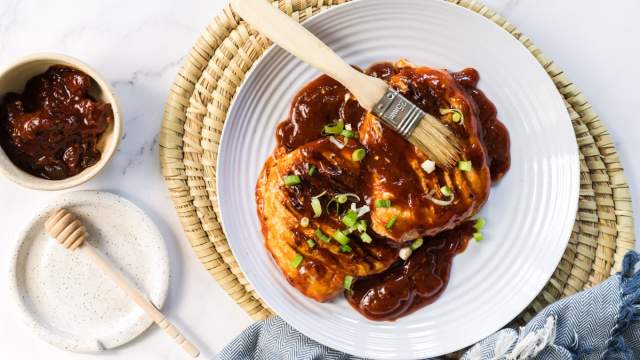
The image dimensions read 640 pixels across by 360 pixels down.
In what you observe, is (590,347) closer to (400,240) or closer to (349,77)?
(400,240)

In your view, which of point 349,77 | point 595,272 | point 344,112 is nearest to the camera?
point 349,77

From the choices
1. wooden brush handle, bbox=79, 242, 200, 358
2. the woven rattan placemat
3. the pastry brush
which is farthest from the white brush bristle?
wooden brush handle, bbox=79, 242, 200, 358

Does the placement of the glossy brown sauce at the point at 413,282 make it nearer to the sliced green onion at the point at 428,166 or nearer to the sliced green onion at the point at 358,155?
the sliced green onion at the point at 428,166

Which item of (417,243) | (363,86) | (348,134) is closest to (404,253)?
(417,243)

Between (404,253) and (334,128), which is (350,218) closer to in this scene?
(404,253)

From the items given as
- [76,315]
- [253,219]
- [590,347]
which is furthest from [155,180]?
[590,347]

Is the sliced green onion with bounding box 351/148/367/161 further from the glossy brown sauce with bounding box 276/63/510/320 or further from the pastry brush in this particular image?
the pastry brush
